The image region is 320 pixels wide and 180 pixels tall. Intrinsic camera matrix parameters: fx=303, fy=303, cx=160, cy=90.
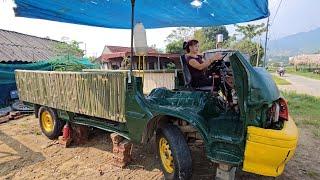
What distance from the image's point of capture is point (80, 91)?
5.56 meters

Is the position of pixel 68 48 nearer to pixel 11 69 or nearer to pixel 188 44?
pixel 11 69

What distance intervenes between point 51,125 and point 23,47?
12500 millimetres

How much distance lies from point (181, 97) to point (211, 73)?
2.70ft

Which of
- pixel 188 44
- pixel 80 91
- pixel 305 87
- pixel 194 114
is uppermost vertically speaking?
pixel 188 44

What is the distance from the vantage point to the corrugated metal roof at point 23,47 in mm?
15310

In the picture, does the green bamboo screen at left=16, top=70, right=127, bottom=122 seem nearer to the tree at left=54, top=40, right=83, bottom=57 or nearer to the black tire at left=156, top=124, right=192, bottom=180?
the black tire at left=156, top=124, right=192, bottom=180

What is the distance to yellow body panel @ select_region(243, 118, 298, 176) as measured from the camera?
313 cm

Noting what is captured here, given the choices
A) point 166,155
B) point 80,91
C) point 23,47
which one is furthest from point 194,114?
point 23,47

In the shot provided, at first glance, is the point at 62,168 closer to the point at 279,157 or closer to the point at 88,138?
the point at 88,138

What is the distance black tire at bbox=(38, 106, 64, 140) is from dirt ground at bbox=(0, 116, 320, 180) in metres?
0.16

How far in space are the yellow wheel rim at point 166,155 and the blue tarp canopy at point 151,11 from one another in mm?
2338

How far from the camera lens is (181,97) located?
4.38 metres

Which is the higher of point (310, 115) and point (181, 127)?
point (181, 127)

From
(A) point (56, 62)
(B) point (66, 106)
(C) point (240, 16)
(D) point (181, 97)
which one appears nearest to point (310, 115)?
(C) point (240, 16)
